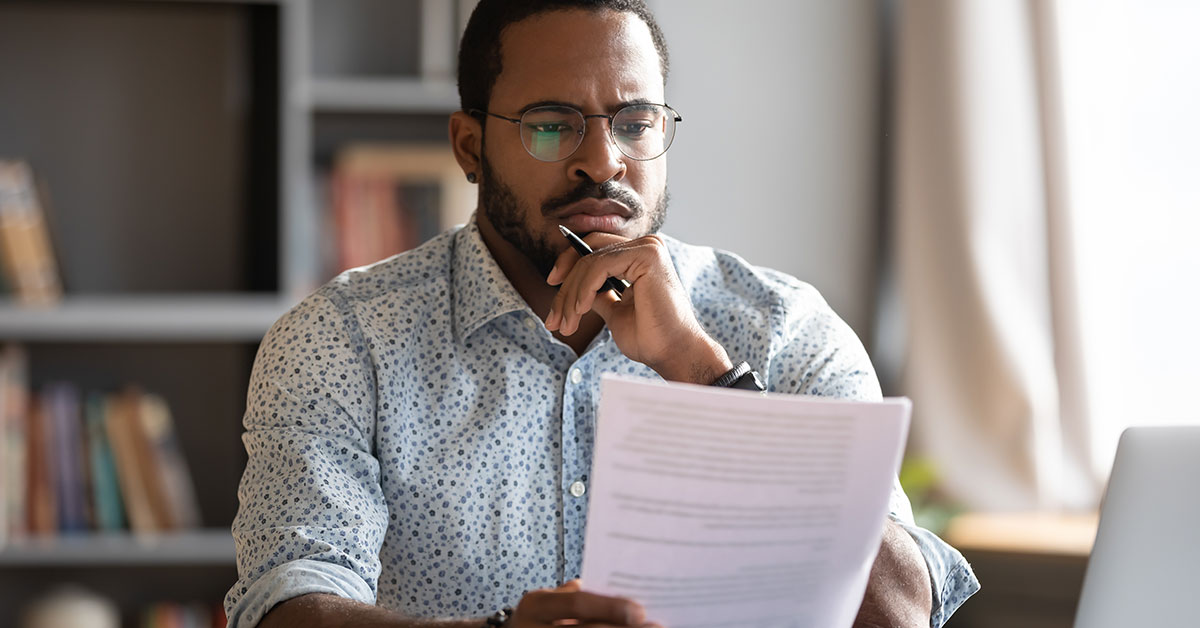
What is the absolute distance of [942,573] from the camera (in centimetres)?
123

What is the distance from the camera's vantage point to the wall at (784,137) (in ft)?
9.40

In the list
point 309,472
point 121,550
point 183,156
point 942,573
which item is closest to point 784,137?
point 183,156

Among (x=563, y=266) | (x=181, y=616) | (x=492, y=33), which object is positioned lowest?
(x=181, y=616)

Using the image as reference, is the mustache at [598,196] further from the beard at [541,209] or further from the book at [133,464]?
the book at [133,464]

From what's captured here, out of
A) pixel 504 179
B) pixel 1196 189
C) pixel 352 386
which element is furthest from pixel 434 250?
pixel 1196 189

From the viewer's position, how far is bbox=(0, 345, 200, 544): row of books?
2.40 meters

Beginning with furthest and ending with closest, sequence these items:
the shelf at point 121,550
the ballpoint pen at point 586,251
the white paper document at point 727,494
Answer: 1. the shelf at point 121,550
2. the ballpoint pen at point 586,251
3. the white paper document at point 727,494

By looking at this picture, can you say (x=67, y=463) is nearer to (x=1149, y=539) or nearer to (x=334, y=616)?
(x=334, y=616)

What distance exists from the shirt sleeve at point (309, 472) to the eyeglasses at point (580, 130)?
0.29m

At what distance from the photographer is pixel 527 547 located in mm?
1330

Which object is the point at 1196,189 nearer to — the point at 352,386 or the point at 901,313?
the point at 901,313

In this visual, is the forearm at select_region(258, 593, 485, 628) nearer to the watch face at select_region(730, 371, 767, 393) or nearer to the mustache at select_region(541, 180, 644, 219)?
the watch face at select_region(730, 371, 767, 393)

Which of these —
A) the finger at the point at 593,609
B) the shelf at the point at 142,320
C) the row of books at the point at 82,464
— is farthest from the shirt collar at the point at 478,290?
the row of books at the point at 82,464

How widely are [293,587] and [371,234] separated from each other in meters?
1.58
